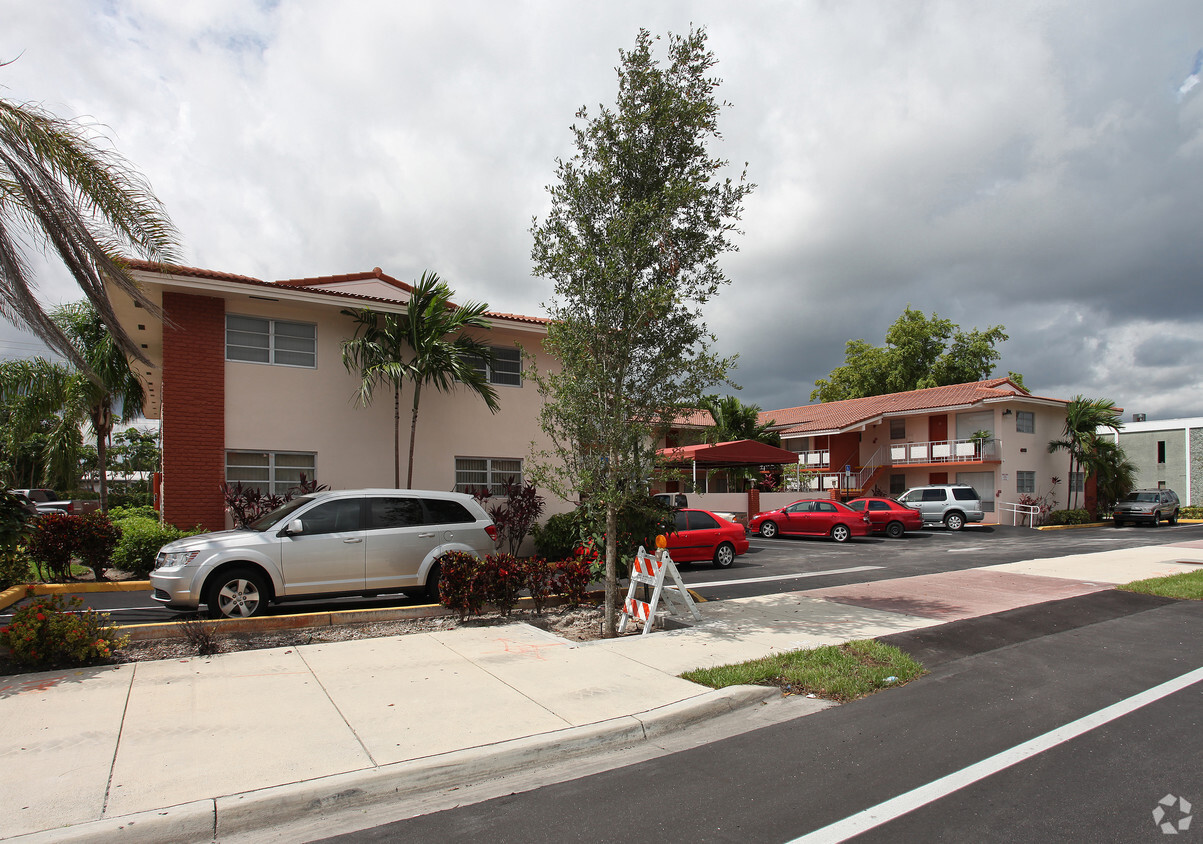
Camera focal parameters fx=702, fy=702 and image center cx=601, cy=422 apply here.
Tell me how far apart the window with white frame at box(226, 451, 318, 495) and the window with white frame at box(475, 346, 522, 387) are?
403cm

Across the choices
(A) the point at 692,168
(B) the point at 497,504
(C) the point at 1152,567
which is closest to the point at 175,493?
(B) the point at 497,504

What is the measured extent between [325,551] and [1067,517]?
112 feet

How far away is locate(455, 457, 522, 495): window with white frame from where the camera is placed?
50.0ft

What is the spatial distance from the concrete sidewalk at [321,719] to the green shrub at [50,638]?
23 cm

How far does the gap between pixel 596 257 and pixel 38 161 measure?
5.82 m

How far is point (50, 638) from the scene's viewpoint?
6395mm

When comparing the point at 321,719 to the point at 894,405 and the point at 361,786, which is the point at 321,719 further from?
the point at 894,405

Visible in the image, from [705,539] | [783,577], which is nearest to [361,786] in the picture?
[783,577]

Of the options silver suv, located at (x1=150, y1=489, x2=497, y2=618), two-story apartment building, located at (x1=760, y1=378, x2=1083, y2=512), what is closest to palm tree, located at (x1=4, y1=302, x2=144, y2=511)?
silver suv, located at (x1=150, y1=489, x2=497, y2=618)

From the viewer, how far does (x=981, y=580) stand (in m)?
13.3

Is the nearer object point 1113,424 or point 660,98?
point 660,98

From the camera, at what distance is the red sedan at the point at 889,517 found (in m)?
25.3

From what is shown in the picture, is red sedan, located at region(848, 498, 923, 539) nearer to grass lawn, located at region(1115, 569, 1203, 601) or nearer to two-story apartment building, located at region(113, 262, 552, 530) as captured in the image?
grass lawn, located at region(1115, 569, 1203, 601)

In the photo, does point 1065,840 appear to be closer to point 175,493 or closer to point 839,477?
point 175,493
